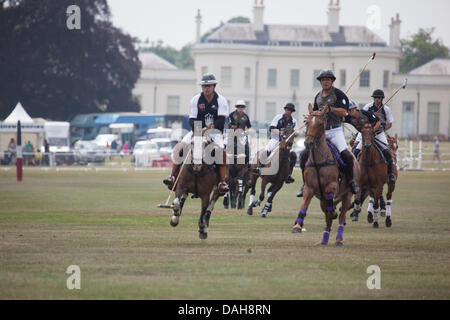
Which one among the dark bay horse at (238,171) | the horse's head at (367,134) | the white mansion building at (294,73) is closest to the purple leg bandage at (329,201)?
the horse's head at (367,134)

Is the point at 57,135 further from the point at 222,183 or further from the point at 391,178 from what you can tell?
the point at 222,183

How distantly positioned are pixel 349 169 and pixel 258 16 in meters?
97.1

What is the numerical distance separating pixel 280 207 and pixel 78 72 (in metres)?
58.4

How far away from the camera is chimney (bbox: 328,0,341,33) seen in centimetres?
10956

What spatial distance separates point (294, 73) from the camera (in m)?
114

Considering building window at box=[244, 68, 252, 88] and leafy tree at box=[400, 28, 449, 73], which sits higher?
leafy tree at box=[400, 28, 449, 73]

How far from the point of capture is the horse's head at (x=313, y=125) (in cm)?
1530

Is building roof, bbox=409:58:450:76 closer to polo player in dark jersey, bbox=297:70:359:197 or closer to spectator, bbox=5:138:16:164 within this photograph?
spectator, bbox=5:138:16:164

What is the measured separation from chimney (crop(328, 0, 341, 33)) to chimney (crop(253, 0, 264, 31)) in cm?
875

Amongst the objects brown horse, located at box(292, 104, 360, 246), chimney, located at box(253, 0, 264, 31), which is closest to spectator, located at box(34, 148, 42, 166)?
brown horse, located at box(292, 104, 360, 246)

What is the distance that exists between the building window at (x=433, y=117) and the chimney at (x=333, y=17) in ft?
52.6

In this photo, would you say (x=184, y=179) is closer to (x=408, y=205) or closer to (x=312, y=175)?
(x=312, y=175)

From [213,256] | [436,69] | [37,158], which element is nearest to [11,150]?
[37,158]

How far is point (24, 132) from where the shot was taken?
206 feet
